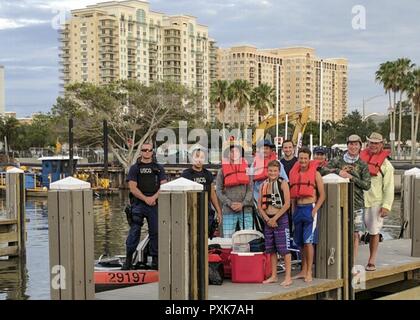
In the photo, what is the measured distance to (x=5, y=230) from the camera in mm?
16250

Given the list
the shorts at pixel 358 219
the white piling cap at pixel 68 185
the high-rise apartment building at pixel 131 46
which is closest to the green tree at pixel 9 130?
the high-rise apartment building at pixel 131 46

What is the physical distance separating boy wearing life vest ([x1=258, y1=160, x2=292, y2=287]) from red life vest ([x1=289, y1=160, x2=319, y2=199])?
0.60ft

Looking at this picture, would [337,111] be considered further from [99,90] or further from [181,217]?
[181,217]

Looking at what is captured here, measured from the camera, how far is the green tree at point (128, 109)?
58656mm

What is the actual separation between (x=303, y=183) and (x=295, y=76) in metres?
101

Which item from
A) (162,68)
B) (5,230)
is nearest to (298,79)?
(162,68)

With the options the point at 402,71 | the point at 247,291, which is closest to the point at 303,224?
the point at 247,291

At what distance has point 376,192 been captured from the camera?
9.62 metres

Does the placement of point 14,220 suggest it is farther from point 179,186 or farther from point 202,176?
point 179,186

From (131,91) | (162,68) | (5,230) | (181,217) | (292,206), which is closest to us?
(181,217)

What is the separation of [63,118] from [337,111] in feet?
210

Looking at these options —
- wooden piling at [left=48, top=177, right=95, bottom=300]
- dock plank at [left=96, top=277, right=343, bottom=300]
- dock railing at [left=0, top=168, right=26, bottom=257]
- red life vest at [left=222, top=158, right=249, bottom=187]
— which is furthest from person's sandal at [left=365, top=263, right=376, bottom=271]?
dock railing at [left=0, top=168, right=26, bottom=257]

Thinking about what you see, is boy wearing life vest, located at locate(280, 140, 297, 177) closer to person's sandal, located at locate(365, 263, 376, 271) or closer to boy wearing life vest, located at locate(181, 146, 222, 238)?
boy wearing life vest, located at locate(181, 146, 222, 238)

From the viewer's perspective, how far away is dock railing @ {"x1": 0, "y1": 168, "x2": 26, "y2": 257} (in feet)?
52.6
